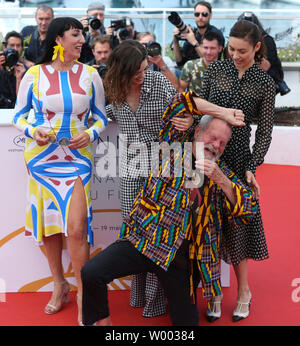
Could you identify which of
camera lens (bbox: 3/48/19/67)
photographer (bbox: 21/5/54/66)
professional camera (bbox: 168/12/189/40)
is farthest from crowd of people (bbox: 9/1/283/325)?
photographer (bbox: 21/5/54/66)

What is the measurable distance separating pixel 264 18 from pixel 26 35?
138 inches

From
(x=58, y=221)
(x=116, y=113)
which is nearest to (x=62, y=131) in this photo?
(x=116, y=113)

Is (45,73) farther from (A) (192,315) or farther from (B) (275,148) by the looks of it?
(B) (275,148)

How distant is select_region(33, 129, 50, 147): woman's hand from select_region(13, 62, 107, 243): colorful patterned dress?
42 mm

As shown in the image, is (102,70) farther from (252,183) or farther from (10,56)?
(252,183)

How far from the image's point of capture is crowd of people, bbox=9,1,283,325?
2.65 meters

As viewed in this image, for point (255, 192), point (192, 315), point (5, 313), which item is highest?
point (255, 192)

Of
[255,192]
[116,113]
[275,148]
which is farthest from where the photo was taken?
[275,148]

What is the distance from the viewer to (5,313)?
10.7 ft

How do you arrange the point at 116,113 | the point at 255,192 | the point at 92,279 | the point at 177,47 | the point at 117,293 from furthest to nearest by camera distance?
the point at 177,47, the point at 117,293, the point at 116,113, the point at 255,192, the point at 92,279

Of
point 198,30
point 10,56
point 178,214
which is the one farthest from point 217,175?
point 198,30

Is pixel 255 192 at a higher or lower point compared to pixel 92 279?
higher

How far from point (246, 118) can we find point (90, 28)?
283cm

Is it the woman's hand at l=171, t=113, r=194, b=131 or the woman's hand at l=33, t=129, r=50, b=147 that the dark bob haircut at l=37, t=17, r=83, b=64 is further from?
the woman's hand at l=171, t=113, r=194, b=131
